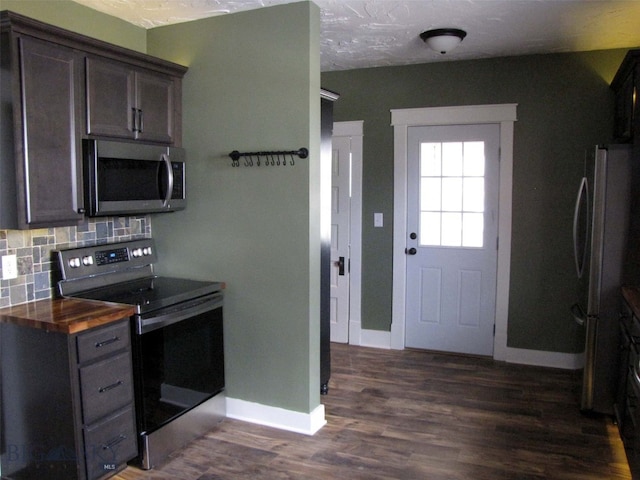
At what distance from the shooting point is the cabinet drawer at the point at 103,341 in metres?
2.36

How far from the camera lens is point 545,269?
4168 mm

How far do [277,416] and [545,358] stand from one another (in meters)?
2.32

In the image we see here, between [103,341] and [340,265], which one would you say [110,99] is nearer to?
[103,341]

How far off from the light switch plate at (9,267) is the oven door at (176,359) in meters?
0.66

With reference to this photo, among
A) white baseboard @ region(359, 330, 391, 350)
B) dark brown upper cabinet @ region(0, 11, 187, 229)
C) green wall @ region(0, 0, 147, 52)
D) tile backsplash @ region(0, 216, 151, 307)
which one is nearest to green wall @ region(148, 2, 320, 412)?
green wall @ region(0, 0, 147, 52)

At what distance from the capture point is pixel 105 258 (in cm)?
307

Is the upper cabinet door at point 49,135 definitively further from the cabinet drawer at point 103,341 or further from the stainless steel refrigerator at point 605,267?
the stainless steel refrigerator at point 605,267

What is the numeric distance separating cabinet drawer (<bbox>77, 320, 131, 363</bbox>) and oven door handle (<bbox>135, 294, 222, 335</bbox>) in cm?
7

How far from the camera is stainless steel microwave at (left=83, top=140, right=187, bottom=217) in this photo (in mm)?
2689

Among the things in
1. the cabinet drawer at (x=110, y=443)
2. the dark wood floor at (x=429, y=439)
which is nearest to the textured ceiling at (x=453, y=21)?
the cabinet drawer at (x=110, y=443)

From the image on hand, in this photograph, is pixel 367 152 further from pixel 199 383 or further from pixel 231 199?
pixel 199 383

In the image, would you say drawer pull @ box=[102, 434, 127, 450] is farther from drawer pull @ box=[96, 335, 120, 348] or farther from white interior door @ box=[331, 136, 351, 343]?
white interior door @ box=[331, 136, 351, 343]

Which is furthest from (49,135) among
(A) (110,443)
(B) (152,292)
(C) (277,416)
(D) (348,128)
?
(D) (348,128)

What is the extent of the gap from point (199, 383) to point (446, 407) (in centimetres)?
161
